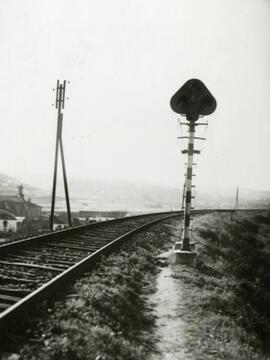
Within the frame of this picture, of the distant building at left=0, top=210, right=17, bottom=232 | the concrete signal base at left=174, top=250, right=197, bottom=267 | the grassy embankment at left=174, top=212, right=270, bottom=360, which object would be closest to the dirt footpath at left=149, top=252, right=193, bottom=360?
the grassy embankment at left=174, top=212, right=270, bottom=360

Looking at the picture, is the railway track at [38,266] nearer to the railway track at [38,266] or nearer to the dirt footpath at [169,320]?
the railway track at [38,266]

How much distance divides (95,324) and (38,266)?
2.58 m

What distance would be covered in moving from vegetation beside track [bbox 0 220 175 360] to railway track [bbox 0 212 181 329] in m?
0.21

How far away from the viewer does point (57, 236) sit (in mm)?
11461

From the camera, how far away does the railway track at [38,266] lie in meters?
4.77

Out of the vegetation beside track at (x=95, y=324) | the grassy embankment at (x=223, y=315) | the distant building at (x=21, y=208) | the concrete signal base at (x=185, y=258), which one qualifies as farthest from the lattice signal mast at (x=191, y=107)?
the distant building at (x=21, y=208)

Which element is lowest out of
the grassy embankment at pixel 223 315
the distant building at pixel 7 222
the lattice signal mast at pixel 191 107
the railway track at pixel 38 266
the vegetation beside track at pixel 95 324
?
the distant building at pixel 7 222

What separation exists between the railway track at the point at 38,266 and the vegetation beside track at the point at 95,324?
21 cm

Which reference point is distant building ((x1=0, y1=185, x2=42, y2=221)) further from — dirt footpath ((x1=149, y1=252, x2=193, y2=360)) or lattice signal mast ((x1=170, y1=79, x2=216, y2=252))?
dirt footpath ((x1=149, y1=252, x2=193, y2=360))

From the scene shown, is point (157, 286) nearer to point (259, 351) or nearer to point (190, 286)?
point (190, 286)

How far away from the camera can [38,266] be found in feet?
22.7

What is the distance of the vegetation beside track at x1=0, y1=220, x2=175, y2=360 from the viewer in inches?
151

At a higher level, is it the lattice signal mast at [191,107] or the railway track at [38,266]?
the lattice signal mast at [191,107]

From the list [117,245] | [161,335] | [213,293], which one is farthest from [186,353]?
[117,245]
